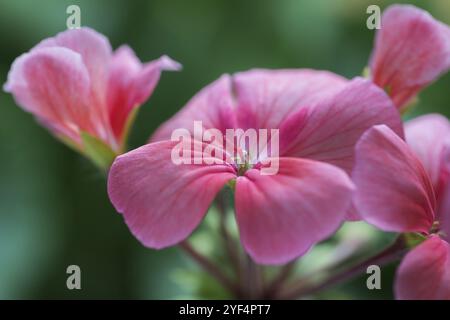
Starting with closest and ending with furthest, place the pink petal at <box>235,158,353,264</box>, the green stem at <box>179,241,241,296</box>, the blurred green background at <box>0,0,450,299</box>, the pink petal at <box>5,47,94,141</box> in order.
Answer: the pink petal at <box>235,158,353,264</box> < the pink petal at <box>5,47,94,141</box> < the green stem at <box>179,241,241,296</box> < the blurred green background at <box>0,0,450,299</box>

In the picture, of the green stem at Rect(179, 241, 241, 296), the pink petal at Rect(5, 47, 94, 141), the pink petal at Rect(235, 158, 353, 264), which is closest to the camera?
the pink petal at Rect(235, 158, 353, 264)

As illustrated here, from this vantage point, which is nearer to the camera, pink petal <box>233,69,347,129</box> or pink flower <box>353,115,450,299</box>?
pink flower <box>353,115,450,299</box>

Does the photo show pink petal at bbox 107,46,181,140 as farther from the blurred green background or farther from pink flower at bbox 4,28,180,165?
the blurred green background

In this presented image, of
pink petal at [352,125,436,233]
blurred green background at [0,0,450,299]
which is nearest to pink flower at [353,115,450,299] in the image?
pink petal at [352,125,436,233]

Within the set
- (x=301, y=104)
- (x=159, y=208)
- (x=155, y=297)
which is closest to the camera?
(x=159, y=208)
